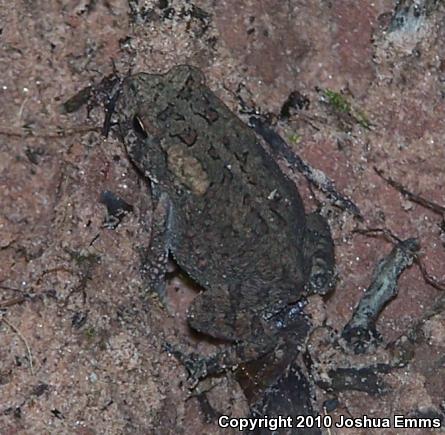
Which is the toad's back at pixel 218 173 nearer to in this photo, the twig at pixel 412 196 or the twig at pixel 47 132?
the twig at pixel 47 132

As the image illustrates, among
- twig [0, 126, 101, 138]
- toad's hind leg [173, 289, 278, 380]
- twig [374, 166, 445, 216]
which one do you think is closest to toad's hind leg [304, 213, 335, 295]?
toad's hind leg [173, 289, 278, 380]

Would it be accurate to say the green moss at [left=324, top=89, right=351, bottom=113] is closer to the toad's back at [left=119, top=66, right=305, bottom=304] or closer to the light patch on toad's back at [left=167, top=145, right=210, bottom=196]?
the toad's back at [left=119, top=66, right=305, bottom=304]

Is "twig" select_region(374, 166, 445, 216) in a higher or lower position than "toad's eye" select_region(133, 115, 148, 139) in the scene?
lower

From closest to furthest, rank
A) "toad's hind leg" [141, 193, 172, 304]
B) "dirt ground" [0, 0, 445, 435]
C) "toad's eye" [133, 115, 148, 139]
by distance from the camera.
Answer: "dirt ground" [0, 0, 445, 435]
"toad's eye" [133, 115, 148, 139]
"toad's hind leg" [141, 193, 172, 304]

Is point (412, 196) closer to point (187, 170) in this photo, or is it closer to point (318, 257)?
point (318, 257)

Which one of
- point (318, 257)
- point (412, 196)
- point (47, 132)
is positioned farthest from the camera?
point (412, 196)

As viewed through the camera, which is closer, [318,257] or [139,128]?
[139,128]

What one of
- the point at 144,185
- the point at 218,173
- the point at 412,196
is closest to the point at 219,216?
the point at 218,173

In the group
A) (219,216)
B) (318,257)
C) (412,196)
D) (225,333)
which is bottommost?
(225,333)

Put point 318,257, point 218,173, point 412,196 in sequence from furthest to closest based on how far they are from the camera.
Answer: point 412,196, point 318,257, point 218,173
